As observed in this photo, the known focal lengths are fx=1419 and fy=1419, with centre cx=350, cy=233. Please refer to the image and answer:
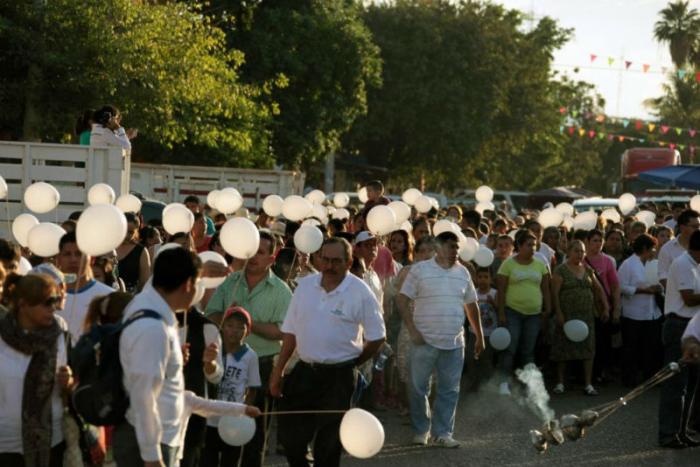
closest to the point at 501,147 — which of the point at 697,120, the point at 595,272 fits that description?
the point at 697,120

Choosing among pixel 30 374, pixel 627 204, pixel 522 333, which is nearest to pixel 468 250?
pixel 522 333

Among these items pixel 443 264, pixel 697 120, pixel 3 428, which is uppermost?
pixel 697 120

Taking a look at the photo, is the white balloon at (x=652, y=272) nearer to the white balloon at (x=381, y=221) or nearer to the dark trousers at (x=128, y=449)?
the white balloon at (x=381, y=221)

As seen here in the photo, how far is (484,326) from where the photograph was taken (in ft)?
48.4

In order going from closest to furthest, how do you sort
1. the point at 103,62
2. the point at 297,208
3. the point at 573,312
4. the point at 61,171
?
the point at 297,208 → the point at 573,312 → the point at 61,171 → the point at 103,62

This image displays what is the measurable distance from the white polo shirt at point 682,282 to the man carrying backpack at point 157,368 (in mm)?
6149

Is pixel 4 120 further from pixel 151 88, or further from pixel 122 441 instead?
pixel 122 441

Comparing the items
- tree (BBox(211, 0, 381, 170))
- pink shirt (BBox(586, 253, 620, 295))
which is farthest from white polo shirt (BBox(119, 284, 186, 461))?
tree (BBox(211, 0, 381, 170))

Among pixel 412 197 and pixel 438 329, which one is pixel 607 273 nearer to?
pixel 438 329

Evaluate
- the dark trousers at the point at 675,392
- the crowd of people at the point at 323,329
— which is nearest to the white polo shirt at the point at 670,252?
the crowd of people at the point at 323,329

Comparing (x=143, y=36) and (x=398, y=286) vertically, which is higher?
(x=143, y=36)

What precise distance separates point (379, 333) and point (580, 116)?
8835cm

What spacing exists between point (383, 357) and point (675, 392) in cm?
249

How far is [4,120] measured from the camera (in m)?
24.8
